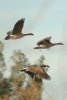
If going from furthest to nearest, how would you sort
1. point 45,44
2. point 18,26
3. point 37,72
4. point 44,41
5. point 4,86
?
point 4,86, point 18,26, point 45,44, point 44,41, point 37,72

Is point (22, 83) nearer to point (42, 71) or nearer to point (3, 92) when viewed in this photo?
point (3, 92)

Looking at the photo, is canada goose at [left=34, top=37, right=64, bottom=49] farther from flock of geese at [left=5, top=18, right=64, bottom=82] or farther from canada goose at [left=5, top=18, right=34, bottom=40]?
canada goose at [left=5, top=18, right=34, bottom=40]

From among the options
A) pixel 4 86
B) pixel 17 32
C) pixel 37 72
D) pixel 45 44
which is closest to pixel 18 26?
pixel 17 32

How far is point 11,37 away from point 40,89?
15.8 meters

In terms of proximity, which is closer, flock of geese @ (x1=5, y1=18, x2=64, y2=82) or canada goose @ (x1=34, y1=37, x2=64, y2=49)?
flock of geese @ (x1=5, y1=18, x2=64, y2=82)

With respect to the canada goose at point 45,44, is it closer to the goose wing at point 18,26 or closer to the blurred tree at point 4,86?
the goose wing at point 18,26

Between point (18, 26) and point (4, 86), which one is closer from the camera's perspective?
point (18, 26)

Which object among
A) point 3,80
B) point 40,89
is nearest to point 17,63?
point 40,89

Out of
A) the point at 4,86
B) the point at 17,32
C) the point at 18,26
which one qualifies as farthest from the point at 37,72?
the point at 4,86

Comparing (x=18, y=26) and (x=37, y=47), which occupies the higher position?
(x=18, y=26)

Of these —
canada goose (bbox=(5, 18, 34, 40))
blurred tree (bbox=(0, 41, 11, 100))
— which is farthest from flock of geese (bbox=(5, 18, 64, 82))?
blurred tree (bbox=(0, 41, 11, 100))

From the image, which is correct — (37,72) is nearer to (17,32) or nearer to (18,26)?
(17,32)

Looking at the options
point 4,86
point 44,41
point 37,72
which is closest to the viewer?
point 37,72

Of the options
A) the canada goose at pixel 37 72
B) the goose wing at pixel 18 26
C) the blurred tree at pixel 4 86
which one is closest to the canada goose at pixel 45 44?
the canada goose at pixel 37 72
